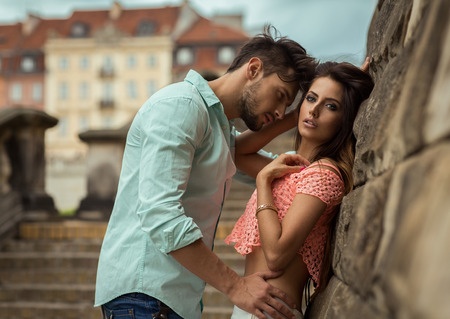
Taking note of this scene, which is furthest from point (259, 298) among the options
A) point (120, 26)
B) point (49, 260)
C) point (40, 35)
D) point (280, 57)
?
point (40, 35)

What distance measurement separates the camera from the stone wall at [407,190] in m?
1.10

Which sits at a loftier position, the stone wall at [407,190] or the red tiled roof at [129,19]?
the stone wall at [407,190]

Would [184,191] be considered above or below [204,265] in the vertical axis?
above

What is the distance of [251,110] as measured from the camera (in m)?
2.92

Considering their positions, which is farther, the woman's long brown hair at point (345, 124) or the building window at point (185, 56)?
the building window at point (185, 56)

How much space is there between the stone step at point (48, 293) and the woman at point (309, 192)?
455cm

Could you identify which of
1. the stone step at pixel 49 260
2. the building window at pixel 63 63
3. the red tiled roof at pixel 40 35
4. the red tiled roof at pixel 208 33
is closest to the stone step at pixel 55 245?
the stone step at pixel 49 260

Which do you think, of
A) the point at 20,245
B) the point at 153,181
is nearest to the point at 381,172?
the point at 153,181

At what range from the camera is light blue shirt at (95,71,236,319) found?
96.3 inches

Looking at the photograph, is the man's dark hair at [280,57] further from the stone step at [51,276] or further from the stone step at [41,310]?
the stone step at [51,276]

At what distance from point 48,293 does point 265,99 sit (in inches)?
198

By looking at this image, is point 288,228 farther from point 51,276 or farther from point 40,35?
point 40,35

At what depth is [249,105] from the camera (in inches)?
115

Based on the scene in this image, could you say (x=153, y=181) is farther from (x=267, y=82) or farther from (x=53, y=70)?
(x=53, y=70)
